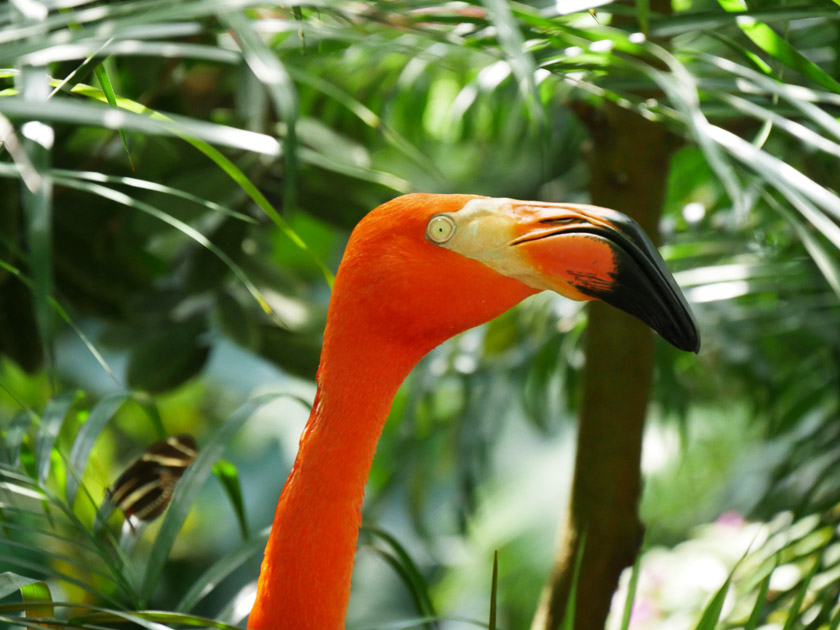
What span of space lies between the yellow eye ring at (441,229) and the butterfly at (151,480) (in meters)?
0.32

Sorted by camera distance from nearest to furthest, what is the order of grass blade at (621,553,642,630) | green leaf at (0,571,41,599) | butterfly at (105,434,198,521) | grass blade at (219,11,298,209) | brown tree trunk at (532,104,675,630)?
grass blade at (219,11,298,209), green leaf at (0,571,41,599), grass blade at (621,553,642,630), butterfly at (105,434,198,521), brown tree trunk at (532,104,675,630)

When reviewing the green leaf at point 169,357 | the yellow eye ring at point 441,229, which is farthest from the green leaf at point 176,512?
the green leaf at point 169,357

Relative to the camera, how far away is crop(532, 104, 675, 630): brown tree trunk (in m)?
0.81

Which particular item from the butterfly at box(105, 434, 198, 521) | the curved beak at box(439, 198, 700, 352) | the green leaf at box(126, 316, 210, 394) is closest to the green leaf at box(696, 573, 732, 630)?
the curved beak at box(439, 198, 700, 352)

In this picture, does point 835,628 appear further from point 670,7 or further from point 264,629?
point 670,7

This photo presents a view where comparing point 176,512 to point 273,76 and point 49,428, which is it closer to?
point 49,428

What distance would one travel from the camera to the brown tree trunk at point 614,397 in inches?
32.1

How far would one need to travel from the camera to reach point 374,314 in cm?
54

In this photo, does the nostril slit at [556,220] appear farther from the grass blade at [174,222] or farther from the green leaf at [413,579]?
the green leaf at [413,579]

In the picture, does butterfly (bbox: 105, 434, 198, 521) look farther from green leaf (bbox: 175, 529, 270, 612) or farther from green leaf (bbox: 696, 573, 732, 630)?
green leaf (bbox: 696, 573, 732, 630)

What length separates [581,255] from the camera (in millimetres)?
489

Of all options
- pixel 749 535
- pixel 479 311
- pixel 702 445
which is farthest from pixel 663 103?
pixel 702 445

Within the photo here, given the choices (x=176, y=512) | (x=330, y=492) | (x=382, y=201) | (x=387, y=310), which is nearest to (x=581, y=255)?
(x=387, y=310)

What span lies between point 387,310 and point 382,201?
1.78ft
